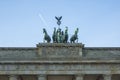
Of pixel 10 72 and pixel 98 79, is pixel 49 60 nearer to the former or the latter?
pixel 10 72

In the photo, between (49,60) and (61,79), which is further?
(61,79)

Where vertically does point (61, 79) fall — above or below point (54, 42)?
below

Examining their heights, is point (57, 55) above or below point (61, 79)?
above

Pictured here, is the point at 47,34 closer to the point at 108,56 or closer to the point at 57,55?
the point at 57,55

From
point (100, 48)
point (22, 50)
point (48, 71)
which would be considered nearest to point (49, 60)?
point (48, 71)

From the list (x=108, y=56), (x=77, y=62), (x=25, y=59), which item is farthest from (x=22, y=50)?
(x=108, y=56)

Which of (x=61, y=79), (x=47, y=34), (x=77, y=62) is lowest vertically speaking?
A: (x=61, y=79)

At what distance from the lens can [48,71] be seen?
31.2 meters

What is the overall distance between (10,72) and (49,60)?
364 centimetres

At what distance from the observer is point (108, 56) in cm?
3212

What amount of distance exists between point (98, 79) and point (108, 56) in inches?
140

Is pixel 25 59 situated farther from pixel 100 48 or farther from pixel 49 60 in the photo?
pixel 100 48

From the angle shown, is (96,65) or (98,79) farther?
(98,79)

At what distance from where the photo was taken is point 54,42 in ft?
107
